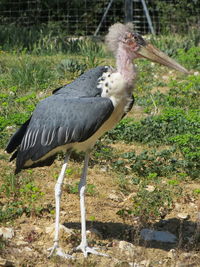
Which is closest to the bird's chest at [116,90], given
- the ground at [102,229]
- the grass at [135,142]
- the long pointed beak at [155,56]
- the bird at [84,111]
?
the bird at [84,111]

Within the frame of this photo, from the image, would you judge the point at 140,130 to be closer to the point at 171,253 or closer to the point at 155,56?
the point at 155,56

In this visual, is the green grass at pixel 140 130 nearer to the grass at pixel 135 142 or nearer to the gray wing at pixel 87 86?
the grass at pixel 135 142

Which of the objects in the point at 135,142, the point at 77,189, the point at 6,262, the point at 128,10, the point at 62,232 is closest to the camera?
the point at 6,262

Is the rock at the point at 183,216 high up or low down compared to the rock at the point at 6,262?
down

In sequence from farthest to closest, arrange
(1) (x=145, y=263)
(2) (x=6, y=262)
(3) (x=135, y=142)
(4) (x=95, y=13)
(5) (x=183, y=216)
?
1. (4) (x=95, y=13)
2. (3) (x=135, y=142)
3. (5) (x=183, y=216)
4. (1) (x=145, y=263)
5. (2) (x=6, y=262)

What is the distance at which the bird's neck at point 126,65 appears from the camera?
15.8 feet

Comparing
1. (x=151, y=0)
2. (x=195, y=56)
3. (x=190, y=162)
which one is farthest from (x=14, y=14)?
(x=190, y=162)

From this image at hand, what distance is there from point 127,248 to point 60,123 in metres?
1.10

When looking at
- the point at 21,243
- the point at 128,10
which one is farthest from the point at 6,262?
the point at 128,10

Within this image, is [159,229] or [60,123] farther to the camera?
[159,229]

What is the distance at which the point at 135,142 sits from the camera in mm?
6973

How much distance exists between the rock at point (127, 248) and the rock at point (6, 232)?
85 centimetres

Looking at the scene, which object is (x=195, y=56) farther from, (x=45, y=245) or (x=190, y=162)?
(x=45, y=245)

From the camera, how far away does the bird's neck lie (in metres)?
4.81
